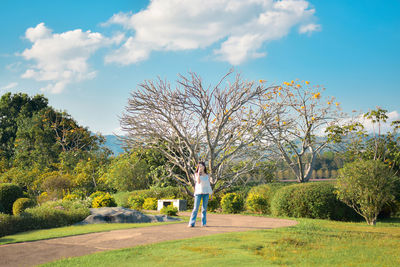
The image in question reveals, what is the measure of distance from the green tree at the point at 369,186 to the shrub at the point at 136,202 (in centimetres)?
1024

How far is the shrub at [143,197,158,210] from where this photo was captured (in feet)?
57.2

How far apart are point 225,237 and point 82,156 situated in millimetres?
28164

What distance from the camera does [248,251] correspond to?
19.9 ft

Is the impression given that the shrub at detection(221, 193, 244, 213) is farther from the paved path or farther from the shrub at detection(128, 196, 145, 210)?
the paved path

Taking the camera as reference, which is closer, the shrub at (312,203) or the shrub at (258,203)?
the shrub at (312,203)

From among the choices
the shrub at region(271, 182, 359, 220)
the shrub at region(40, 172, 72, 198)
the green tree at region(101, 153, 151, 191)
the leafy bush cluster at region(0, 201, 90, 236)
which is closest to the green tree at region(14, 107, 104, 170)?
the shrub at region(40, 172, 72, 198)

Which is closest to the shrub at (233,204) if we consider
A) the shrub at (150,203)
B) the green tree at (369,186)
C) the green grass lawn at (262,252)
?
the shrub at (150,203)

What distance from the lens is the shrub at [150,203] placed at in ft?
57.2

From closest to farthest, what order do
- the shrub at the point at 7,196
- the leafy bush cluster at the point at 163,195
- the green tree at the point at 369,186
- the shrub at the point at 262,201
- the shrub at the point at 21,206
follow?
the green tree at the point at 369,186, the shrub at the point at 21,206, the shrub at the point at 7,196, the shrub at the point at 262,201, the leafy bush cluster at the point at 163,195

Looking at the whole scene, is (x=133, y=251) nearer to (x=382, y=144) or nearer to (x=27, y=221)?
(x=27, y=221)

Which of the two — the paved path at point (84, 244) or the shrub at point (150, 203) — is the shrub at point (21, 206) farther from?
the paved path at point (84, 244)

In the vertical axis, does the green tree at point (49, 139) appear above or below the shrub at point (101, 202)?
above

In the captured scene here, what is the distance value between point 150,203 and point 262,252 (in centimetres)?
1205

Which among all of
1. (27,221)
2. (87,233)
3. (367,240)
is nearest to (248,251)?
(367,240)
